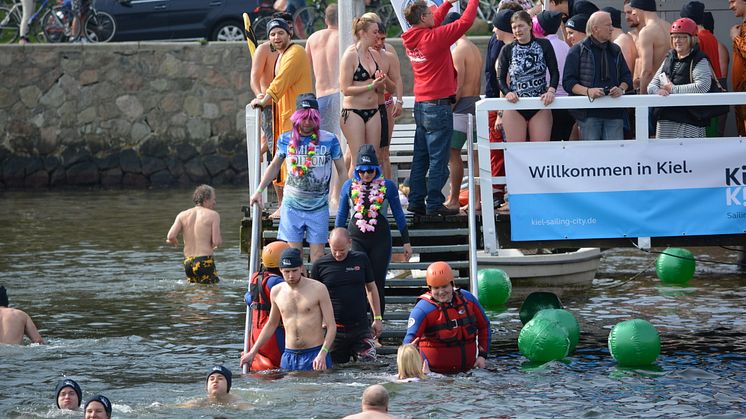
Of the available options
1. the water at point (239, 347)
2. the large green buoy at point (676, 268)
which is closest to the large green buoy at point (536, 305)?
the water at point (239, 347)

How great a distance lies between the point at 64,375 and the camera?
14.5m

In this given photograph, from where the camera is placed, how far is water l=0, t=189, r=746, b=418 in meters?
13.0

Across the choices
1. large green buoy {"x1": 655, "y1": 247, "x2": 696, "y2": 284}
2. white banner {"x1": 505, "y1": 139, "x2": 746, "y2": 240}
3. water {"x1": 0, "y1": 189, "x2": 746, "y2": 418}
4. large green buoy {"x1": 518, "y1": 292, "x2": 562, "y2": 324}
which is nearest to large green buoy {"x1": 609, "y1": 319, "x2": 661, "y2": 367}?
water {"x1": 0, "y1": 189, "x2": 746, "y2": 418}

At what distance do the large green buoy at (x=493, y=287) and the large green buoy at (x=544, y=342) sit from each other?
3023 mm

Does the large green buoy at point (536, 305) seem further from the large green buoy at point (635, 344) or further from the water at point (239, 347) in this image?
the large green buoy at point (635, 344)

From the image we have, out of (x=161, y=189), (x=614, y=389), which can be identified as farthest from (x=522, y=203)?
(x=161, y=189)

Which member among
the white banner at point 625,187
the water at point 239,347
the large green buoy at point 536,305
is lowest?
the water at point 239,347

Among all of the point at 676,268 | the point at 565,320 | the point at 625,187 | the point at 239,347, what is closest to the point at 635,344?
the point at 565,320

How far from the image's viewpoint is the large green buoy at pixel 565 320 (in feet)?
48.6

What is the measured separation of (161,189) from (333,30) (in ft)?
47.8

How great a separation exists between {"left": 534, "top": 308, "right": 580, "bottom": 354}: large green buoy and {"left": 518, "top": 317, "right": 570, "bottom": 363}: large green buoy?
12cm

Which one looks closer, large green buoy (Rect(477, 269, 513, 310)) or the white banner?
the white banner

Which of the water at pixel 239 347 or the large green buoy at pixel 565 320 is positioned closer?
the water at pixel 239 347

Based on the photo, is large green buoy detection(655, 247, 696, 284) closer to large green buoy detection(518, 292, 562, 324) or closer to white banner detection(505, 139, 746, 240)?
large green buoy detection(518, 292, 562, 324)
